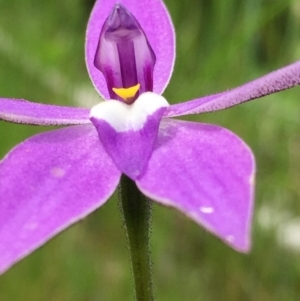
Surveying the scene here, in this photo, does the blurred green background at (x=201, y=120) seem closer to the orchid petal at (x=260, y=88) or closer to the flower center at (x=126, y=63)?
the flower center at (x=126, y=63)

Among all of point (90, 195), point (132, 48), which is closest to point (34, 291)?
point (132, 48)

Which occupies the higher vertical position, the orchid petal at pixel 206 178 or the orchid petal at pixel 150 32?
the orchid petal at pixel 206 178

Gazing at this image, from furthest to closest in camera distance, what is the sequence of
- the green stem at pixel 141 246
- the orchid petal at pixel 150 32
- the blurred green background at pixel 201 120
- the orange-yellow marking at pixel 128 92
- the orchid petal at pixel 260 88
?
the blurred green background at pixel 201 120 → the orchid petal at pixel 150 32 → the orange-yellow marking at pixel 128 92 → the green stem at pixel 141 246 → the orchid petal at pixel 260 88

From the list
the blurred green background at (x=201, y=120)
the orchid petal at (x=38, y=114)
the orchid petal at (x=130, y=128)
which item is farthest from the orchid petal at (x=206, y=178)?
the blurred green background at (x=201, y=120)

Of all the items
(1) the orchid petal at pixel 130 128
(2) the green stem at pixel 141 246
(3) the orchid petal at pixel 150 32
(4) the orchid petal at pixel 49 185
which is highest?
(4) the orchid petal at pixel 49 185

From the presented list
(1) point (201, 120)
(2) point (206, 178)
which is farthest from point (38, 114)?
(1) point (201, 120)

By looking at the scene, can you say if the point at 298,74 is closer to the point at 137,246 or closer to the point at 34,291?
the point at 137,246
